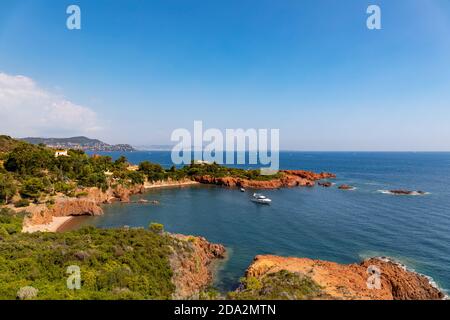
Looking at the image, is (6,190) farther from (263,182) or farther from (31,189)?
(263,182)

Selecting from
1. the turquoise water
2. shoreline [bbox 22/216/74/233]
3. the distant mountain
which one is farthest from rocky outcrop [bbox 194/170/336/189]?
the distant mountain

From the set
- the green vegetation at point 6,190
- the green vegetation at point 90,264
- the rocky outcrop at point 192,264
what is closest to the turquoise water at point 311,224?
the rocky outcrop at point 192,264

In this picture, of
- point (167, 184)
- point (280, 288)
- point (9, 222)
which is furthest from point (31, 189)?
point (280, 288)

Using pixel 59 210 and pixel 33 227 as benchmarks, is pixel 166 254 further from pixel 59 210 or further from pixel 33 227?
pixel 59 210

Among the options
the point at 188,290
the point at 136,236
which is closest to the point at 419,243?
the point at 188,290

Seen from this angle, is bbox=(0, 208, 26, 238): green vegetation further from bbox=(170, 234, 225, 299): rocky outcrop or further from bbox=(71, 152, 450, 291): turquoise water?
bbox=(170, 234, 225, 299): rocky outcrop
